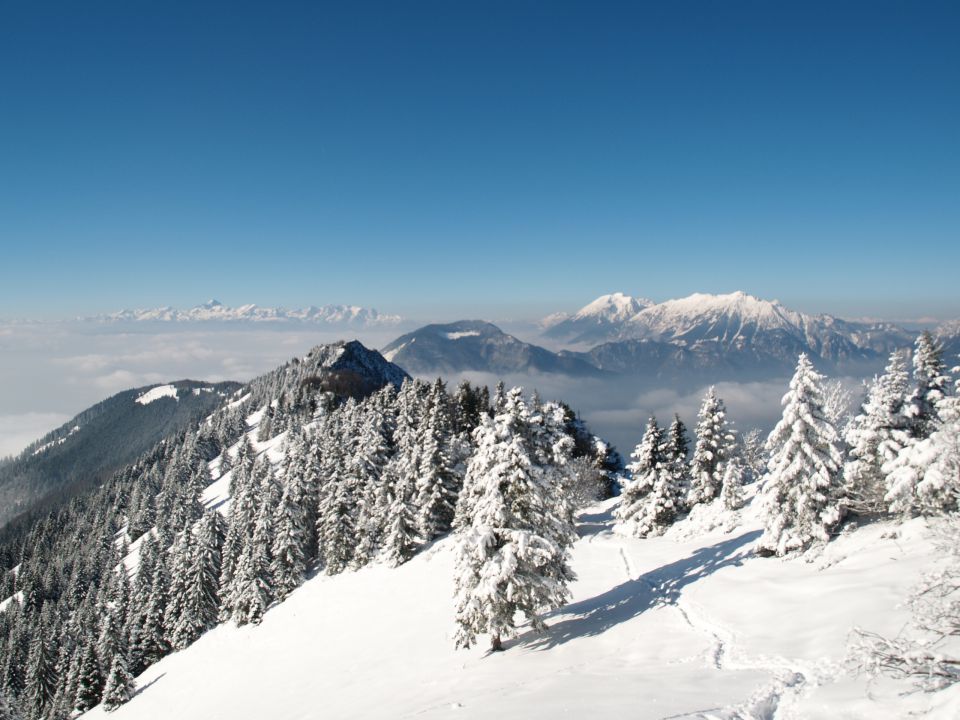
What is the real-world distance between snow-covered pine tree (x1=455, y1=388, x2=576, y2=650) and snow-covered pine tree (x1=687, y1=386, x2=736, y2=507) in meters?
26.5

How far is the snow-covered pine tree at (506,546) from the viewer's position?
2248 centimetres

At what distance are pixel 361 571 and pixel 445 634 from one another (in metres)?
22.0

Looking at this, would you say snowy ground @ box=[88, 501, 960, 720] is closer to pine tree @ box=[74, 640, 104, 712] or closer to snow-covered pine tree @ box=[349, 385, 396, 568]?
snow-covered pine tree @ box=[349, 385, 396, 568]

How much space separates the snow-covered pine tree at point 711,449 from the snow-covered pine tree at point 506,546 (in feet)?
87.0

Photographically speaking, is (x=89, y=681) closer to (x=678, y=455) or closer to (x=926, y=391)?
(x=678, y=455)

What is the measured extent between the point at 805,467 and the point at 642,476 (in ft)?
74.9

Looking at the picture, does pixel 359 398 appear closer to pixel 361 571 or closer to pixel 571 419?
pixel 571 419

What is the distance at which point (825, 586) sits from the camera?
2272 cm

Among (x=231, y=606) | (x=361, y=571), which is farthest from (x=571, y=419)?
(x=231, y=606)

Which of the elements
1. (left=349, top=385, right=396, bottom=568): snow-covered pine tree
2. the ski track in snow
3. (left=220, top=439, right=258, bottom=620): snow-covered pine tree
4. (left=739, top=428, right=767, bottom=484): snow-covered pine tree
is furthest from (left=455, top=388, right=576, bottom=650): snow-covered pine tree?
(left=739, top=428, right=767, bottom=484): snow-covered pine tree

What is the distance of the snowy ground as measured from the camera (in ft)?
48.6

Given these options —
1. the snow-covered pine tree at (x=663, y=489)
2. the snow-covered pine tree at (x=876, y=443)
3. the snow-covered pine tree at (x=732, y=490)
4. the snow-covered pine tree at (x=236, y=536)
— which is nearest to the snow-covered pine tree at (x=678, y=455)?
the snow-covered pine tree at (x=663, y=489)

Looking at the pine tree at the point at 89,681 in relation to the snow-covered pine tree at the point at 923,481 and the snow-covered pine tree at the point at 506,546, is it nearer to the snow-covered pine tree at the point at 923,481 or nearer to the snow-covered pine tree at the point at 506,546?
the snow-covered pine tree at the point at 506,546

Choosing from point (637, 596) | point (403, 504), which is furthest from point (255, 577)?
point (637, 596)
